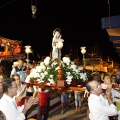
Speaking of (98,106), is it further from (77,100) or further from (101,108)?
(77,100)

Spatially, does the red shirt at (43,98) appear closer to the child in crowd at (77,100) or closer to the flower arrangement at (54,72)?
the flower arrangement at (54,72)

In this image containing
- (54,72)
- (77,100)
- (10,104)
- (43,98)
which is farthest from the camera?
(77,100)

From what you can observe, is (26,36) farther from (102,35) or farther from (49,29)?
(102,35)

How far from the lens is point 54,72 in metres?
6.44

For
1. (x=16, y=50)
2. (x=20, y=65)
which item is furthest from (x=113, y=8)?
(x=20, y=65)

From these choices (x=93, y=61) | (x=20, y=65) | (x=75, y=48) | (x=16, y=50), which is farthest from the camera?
(x=75, y=48)

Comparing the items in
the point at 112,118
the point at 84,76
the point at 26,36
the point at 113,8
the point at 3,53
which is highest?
the point at 113,8

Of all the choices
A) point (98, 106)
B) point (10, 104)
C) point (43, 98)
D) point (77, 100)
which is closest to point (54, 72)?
point (43, 98)

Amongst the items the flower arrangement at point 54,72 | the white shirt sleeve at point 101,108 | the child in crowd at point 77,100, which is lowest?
the child in crowd at point 77,100

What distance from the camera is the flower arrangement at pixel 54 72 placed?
20.8ft

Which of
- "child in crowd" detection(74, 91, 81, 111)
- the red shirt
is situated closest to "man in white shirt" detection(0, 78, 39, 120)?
the red shirt

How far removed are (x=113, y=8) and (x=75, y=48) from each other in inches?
323

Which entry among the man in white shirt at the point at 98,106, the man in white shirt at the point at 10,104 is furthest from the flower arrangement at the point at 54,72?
the man in white shirt at the point at 10,104

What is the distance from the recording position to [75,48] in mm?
34969
